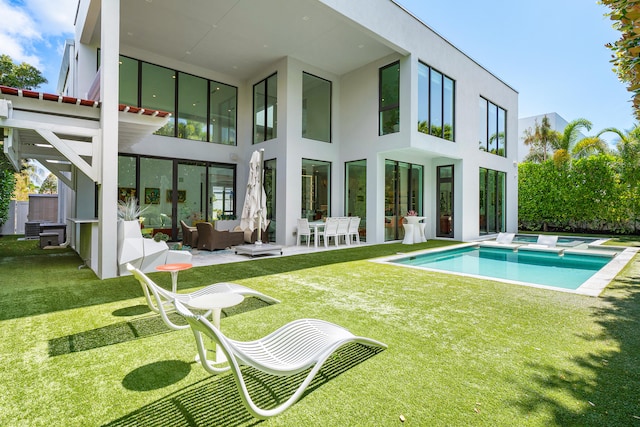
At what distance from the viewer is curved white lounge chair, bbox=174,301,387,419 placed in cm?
177

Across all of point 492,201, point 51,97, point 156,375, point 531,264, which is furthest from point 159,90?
point 492,201

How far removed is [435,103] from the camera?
1202cm

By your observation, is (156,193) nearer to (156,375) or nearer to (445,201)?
(156,375)

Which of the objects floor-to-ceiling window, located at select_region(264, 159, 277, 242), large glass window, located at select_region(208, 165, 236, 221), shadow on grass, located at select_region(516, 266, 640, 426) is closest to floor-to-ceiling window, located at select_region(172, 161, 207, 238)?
large glass window, located at select_region(208, 165, 236, 221)

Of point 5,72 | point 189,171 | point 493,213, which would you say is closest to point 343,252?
point 189,171

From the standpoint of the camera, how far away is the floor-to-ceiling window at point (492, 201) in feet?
47.9

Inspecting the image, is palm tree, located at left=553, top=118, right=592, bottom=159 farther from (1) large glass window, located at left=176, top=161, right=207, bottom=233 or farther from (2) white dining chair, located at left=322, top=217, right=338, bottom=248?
(1) large glass window, located at left=176, top=161, right=207, bottom=233

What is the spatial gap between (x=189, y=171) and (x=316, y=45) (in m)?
6.34

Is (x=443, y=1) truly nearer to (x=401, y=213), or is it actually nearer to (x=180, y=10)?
(x=401, y=213)

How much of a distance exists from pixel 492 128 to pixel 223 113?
12.3m

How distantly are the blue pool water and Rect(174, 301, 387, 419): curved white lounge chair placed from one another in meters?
5.25

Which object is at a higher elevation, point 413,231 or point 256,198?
point 256,198

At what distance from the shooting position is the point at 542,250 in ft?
32.2

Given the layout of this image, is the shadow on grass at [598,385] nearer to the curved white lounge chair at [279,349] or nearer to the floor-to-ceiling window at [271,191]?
the curved white lounge chair at [279,349]
